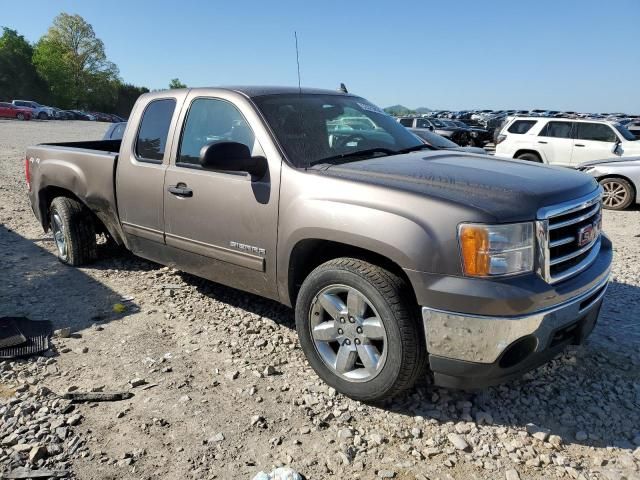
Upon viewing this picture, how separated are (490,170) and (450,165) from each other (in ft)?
0.81

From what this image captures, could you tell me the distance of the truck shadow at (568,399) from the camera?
9.14 feet

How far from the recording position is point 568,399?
302 cm

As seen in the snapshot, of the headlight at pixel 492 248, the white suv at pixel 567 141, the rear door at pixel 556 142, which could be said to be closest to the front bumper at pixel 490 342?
the headlight at pixel 492 248

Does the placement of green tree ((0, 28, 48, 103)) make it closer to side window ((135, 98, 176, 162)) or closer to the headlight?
side window ((135, 98, 176, 162))

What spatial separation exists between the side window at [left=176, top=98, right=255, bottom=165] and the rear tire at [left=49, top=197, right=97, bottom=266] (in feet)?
6.48


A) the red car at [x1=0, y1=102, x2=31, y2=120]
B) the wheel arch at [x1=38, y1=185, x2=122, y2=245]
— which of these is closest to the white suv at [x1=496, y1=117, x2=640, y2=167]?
the wheel arch at [x1=38, y1=185, x2=122, y2=245]

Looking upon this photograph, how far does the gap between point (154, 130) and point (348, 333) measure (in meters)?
2.50

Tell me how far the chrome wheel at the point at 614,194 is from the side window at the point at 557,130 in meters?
3.60

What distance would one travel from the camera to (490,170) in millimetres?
3064

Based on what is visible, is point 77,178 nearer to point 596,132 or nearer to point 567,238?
point 567,238

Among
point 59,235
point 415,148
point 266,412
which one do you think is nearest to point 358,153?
point 415,148

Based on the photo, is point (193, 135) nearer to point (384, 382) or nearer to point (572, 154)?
point (384, 382)

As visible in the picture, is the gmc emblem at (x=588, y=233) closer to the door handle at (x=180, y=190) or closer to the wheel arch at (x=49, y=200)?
the door handle at (x=180, y=190)

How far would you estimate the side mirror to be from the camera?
10.1 feet
